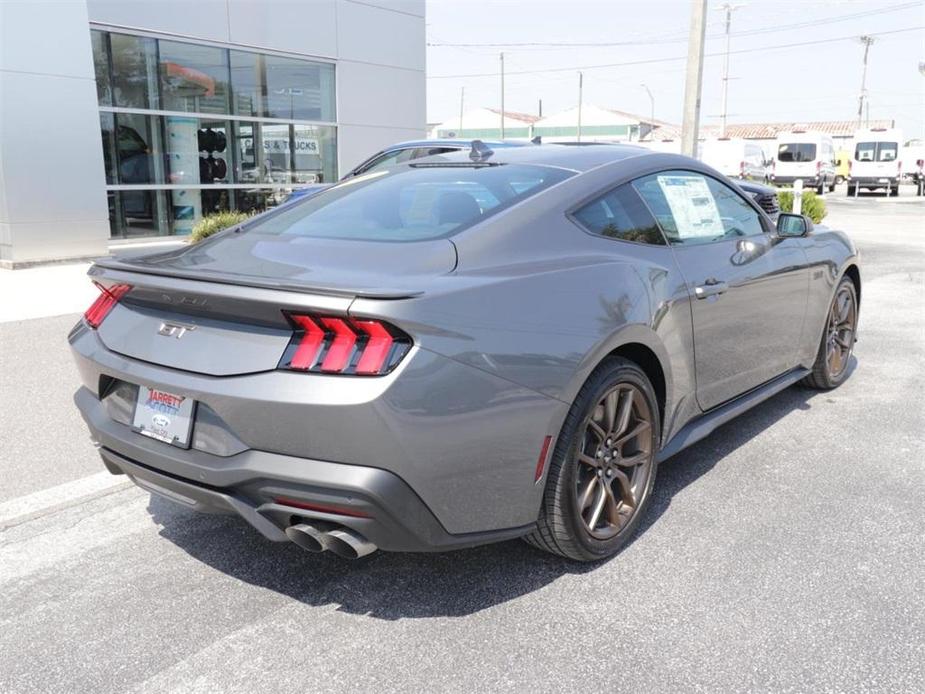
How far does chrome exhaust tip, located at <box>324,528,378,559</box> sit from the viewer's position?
2.49 metres

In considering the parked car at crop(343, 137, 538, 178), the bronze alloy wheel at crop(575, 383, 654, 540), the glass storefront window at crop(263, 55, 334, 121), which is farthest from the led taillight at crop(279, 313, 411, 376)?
the glass storefront window at crop(263, 55, 334, 121)

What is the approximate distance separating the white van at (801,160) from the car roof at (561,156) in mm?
34840

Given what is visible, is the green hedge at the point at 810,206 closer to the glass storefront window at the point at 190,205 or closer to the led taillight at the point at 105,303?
the glass storefront window at the point at 190,205

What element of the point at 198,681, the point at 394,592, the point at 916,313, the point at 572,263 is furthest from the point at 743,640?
the point at 916,313

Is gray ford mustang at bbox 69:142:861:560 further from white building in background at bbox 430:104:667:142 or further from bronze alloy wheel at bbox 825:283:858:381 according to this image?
white building in background at bbox 430:104:667:142

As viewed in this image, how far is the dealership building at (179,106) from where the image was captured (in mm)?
11484

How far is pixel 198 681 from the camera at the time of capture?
2490 millimetres

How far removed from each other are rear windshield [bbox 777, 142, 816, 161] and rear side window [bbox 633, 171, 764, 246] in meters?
34.9

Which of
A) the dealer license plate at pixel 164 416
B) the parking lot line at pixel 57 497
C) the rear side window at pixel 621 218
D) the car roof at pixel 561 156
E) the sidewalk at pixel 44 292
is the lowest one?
the parking lot line at pixel 57 497

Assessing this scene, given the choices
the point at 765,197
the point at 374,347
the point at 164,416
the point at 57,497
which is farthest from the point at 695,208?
the point at 765,197

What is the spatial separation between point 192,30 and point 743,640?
13715 mm

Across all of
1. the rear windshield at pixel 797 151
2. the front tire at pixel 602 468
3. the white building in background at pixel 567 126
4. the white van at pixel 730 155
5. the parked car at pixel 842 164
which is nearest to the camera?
the front tire at pixel 602 468

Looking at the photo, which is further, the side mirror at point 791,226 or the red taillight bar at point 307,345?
the side mirror at point 791,226

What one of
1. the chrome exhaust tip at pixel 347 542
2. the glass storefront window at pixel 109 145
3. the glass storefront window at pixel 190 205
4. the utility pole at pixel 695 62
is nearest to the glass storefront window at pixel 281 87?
the glass storefront window at pixel 190 205
